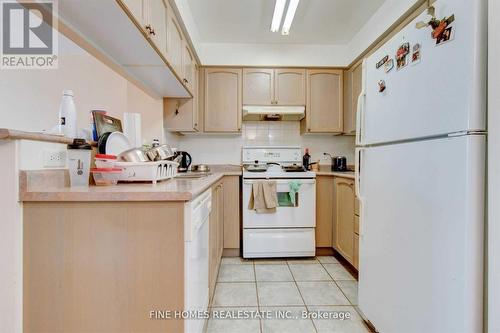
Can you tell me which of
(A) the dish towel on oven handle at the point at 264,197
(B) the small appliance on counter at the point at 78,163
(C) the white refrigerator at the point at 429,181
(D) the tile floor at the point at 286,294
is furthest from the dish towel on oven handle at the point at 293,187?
(B) the small appliance on counter at the point at 78,163

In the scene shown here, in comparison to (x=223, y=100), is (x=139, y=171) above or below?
below

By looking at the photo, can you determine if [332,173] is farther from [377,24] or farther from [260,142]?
[377,24]

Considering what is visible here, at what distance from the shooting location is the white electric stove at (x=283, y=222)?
2588mm

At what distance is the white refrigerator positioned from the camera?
88 centimetres

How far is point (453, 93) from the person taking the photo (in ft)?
3.06

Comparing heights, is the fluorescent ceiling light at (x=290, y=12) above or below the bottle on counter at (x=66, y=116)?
above

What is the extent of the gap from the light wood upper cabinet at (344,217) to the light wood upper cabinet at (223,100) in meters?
1.35

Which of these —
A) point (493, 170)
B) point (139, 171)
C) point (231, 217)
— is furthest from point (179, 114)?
point (493, 170)

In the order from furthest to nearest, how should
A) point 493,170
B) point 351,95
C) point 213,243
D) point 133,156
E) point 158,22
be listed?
point 351,95 → point 213,243 → point 158,22 → point 133,156 → point 493,170

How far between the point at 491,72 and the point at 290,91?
2252mm

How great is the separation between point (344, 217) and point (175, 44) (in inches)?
86.1

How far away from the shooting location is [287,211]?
8.54 ft

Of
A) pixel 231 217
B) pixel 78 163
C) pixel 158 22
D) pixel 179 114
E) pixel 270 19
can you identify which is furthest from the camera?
pixel 179 114

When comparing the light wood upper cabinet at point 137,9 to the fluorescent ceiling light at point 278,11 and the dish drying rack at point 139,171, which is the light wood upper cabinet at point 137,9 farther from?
the fluorescent ceiling light at point 278,11
